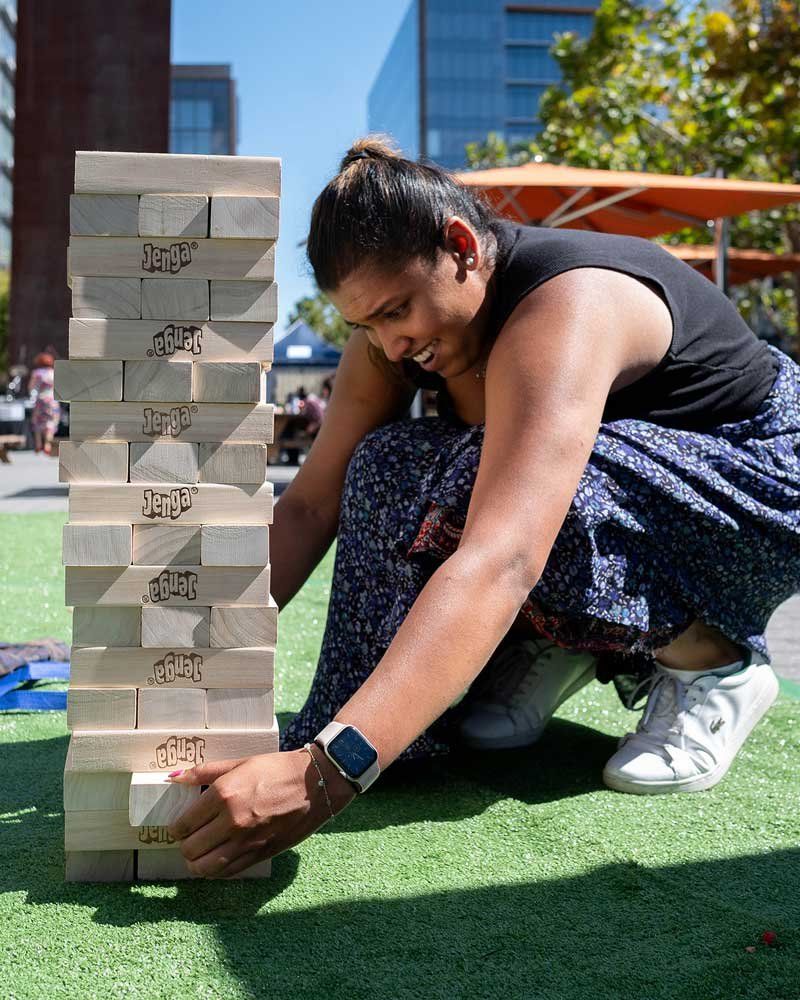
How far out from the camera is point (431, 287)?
193cm

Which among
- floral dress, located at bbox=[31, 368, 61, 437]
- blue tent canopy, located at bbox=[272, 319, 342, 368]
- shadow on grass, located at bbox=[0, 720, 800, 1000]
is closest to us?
shadow on grass, located at bbox=[0, 720, 800, 1000]

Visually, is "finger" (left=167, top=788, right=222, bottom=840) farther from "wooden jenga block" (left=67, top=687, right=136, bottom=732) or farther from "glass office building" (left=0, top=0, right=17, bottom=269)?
"glass office building" (left=0, top=0, right=17, bottom=269)

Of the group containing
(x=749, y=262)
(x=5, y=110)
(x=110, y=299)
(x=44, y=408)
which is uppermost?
(x=5, y=110)

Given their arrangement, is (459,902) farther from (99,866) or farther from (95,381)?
(95,381)

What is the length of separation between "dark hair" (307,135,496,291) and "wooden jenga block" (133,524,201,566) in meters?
0.53

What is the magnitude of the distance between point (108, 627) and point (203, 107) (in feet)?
358

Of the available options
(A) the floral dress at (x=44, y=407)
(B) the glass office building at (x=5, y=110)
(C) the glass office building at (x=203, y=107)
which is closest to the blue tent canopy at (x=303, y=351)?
(A) the floral dress at (x=44, y=407)

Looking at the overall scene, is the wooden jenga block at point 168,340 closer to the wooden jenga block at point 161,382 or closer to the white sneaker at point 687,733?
the wooden jenga block at point 161,382

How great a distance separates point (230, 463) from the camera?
1657mm

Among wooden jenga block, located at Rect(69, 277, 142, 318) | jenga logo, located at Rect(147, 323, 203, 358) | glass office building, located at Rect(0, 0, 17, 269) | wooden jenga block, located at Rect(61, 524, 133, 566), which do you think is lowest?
wooden jenga block, located at Rect(61, 524, 133, 566)

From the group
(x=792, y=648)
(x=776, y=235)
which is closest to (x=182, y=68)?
(x=776, y=235)

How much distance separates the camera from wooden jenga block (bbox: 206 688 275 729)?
1.69 m

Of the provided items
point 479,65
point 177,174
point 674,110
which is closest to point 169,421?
point 177,174

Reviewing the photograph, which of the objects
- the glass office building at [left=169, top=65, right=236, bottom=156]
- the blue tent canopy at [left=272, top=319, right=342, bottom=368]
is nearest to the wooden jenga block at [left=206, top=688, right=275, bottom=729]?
the blue tent canopy at [left=272, top=319, right=342, bottom=368]
